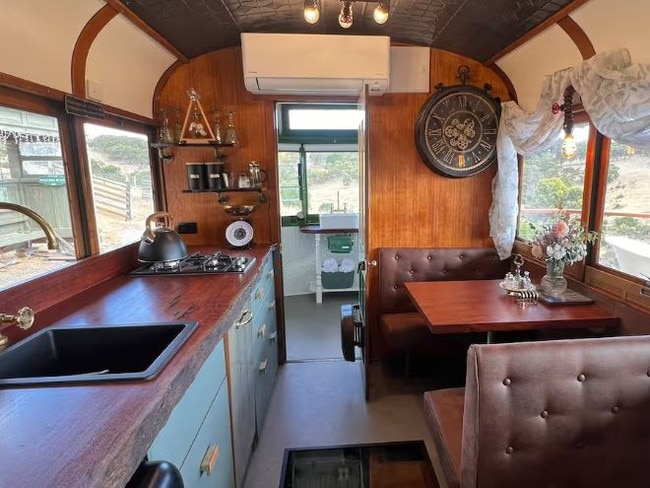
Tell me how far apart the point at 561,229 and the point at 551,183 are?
0.63 m

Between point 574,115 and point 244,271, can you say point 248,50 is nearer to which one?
point 244,271

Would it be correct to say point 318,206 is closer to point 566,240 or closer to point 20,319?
point 566,240

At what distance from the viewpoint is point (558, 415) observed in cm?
118

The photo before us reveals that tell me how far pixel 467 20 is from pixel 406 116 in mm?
739

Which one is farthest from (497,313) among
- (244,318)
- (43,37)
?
(43,37)

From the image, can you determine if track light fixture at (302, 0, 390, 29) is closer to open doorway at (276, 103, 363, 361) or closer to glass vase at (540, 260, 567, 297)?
glass vase at (540, 260, 567, 297)

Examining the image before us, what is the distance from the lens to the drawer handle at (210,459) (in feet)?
3.85

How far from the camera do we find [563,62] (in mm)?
1979

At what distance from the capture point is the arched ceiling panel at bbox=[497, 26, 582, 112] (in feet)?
6.23

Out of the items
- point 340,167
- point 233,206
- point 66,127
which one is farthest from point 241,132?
point 340,167

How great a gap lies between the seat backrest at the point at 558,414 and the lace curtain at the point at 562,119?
36.7 inches

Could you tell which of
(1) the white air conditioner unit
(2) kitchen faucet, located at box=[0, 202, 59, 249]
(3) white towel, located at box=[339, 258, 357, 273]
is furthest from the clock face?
(2) kitchen faucet, located at box=[0, 202, 59, 249]

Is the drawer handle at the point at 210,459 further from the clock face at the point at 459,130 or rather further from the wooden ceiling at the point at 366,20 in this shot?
the clock face at the point at 459,130

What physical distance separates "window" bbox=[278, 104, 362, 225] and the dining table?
2.46 m
